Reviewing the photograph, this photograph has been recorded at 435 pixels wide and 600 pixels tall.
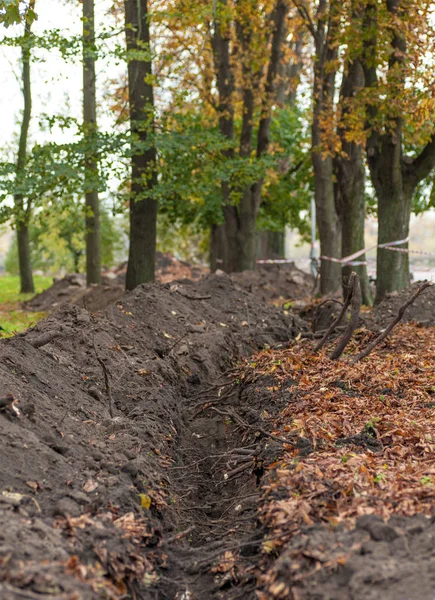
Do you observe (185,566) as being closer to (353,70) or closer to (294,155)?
(353,70)

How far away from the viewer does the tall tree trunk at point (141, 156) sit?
1582 cm

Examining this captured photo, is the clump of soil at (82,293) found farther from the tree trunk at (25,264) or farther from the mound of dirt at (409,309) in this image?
the mound of dirt at (409,309)

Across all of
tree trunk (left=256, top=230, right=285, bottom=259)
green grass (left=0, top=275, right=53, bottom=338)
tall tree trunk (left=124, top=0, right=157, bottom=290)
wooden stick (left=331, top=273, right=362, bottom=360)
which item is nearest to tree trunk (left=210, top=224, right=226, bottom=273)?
tree trunk (left=256, top=230, right=285, bottom=259)

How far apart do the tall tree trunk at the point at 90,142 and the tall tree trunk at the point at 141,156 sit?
0.86m

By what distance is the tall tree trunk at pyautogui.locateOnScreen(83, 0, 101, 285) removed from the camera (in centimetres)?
1501

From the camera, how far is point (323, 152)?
55.7 feet

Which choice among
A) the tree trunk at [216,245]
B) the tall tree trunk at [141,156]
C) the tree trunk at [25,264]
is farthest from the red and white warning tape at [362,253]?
the tree trunk at [25,264]

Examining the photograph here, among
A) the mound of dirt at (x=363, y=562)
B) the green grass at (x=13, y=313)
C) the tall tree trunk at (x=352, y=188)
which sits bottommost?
the green grass at (x=13, y=313)

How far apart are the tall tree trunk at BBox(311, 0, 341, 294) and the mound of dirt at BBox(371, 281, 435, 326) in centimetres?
391

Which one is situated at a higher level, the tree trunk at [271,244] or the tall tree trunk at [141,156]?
the tall tree trunk at [141,156]

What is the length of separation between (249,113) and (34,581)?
739 inches

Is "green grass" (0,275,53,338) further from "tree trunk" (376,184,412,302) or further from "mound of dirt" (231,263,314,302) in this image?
"tree trunk" (376,184,412,302)

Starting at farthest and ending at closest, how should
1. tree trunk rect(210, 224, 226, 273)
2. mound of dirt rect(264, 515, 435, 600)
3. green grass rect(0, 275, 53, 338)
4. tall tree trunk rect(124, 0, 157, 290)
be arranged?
1. tree trunk rect(210, 224, 226, 273)
2. tall tree trunk rect(124, 0, 157, 290)
3. green grass rect(0, 275, 53, 338)
4. mound of dirt rect(264, 515, 435, 600)

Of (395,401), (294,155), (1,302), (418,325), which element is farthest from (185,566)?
(294,155)
